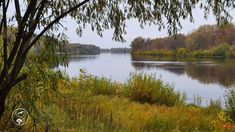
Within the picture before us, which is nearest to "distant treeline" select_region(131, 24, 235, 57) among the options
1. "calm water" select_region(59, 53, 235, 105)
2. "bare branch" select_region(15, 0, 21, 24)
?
"calm water" select_region(59, 53, 235, 105)

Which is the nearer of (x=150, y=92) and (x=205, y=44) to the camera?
(x=150, y=92)

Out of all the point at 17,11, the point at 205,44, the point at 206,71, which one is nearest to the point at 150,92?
the point at 17,11

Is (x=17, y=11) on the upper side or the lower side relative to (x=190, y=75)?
upper

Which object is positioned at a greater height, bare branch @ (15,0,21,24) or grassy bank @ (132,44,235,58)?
bare branch @ (15,0,21,24)

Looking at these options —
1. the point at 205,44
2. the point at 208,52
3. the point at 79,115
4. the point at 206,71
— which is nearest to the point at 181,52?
the point at 205,44

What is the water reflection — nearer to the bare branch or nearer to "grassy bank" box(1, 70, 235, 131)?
"grassy bank" box(1, 70, 235, 131)

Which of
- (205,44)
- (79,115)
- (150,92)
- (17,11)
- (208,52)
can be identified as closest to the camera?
(17,11)

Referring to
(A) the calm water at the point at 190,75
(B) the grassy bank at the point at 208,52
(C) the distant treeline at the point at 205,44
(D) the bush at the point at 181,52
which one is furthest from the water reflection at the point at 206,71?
(D) the bush at the point at 181,52

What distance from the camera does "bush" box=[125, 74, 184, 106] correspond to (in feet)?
39.8

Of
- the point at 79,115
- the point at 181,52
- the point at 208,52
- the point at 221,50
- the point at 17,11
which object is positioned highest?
the point at 17,11

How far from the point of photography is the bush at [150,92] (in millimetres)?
12133

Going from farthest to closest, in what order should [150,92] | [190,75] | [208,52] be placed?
1. [208,52]
2. [190,75]
3. [150,92]

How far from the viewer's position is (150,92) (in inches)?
481

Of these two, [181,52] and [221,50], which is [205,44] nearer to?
[181,52]
